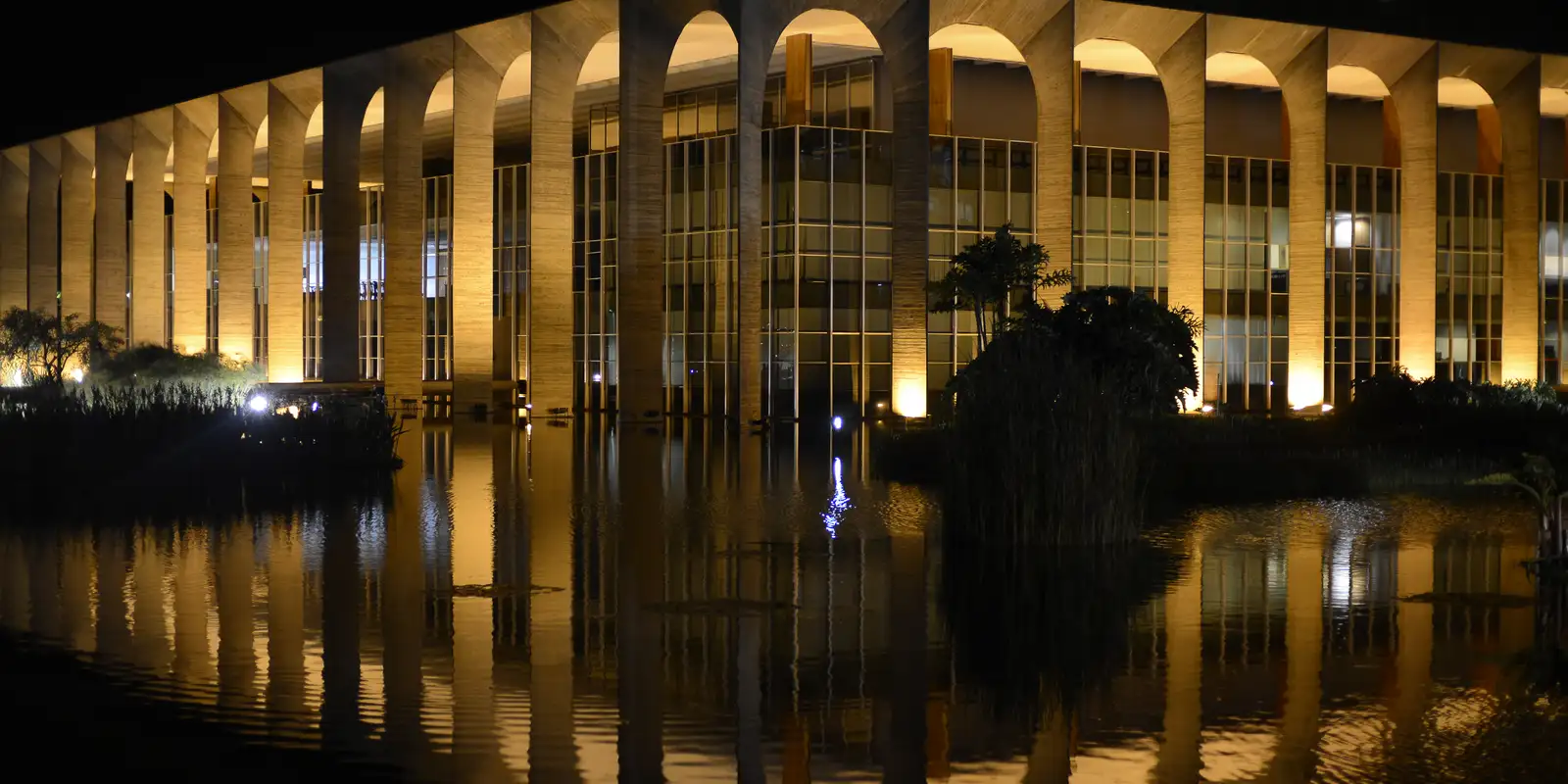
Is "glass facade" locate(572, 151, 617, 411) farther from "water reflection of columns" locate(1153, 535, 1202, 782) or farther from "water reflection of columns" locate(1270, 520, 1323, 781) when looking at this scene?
"water reflection of columns" locate(1153, 535, 1202, 782)

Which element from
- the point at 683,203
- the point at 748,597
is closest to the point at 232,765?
the point at 748,597

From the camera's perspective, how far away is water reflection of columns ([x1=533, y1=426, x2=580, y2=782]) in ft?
22.0

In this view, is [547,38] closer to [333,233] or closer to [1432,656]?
[333,233]

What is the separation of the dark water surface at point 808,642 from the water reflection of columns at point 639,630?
3 centimetres

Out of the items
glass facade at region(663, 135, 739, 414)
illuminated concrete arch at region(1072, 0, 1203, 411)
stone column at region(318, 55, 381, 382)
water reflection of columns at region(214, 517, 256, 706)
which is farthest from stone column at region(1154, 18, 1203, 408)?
water reflection of columns at region(214, 517, 256, 706)

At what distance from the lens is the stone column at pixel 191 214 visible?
52.4 metres

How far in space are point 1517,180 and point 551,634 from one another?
135 feet

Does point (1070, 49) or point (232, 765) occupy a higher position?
point (1070, 49)

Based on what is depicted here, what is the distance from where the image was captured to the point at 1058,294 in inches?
1516

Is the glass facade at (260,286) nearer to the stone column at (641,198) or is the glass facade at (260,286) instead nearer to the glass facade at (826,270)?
the glass facade at (826,270)

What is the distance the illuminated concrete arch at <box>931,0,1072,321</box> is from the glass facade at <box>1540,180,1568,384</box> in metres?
21.3

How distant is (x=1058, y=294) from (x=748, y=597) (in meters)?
28.7

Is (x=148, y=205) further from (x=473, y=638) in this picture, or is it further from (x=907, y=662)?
(x=907, y=662)

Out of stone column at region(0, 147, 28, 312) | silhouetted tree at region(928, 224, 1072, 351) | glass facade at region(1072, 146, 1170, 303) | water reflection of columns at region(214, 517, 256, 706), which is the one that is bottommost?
water reflection of columns at region(214, 517, 256, 706)
